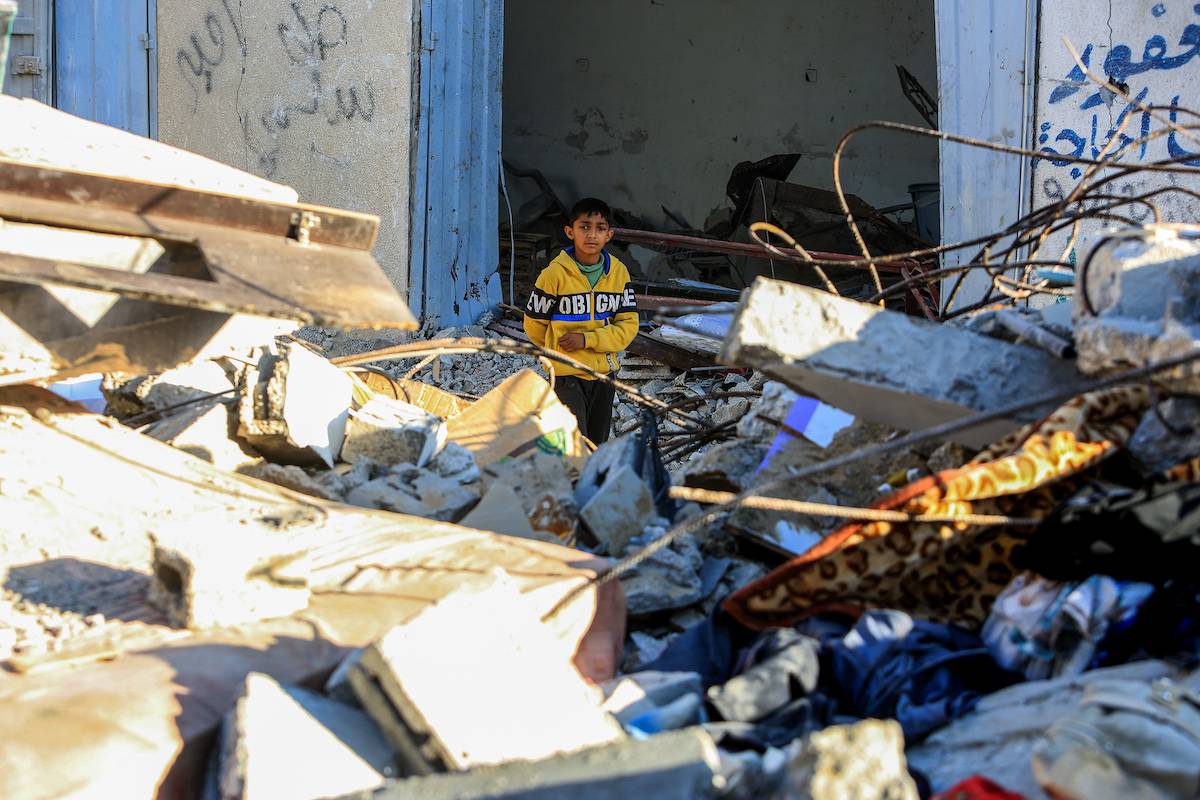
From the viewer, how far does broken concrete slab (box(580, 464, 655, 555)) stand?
11.6 ft

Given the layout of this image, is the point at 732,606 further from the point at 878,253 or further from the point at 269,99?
the point at 878,253

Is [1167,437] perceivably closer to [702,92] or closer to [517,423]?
[517,423]

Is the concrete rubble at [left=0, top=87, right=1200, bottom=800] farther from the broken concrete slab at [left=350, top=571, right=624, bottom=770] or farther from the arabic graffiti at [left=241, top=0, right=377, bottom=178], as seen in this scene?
the arabic graffiti at [left=241, top=0, right=377, bottom=178]

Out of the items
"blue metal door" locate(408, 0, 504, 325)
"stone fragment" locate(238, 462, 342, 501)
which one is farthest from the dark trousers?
"blue metal door" locate(408, 0, 504, 325)

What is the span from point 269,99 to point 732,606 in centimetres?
696

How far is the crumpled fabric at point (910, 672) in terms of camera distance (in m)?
2.49

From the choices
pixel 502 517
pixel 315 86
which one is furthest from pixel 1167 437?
pixel 315 86

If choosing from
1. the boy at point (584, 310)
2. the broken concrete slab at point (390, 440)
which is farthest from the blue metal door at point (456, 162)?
the broken concrete slab at point (390, 440)

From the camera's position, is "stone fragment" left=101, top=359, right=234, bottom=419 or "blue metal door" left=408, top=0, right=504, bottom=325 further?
"blue metal door" left=408, top=0, right=504, bottom=325

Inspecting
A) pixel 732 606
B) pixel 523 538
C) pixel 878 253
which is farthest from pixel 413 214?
pixel 732 606

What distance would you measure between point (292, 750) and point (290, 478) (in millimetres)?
1893

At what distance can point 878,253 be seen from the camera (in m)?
10.8

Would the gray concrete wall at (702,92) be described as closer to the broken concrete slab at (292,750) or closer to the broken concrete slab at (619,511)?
the broken concrete slab at (619,511)

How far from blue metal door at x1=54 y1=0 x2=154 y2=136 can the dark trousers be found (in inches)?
198
